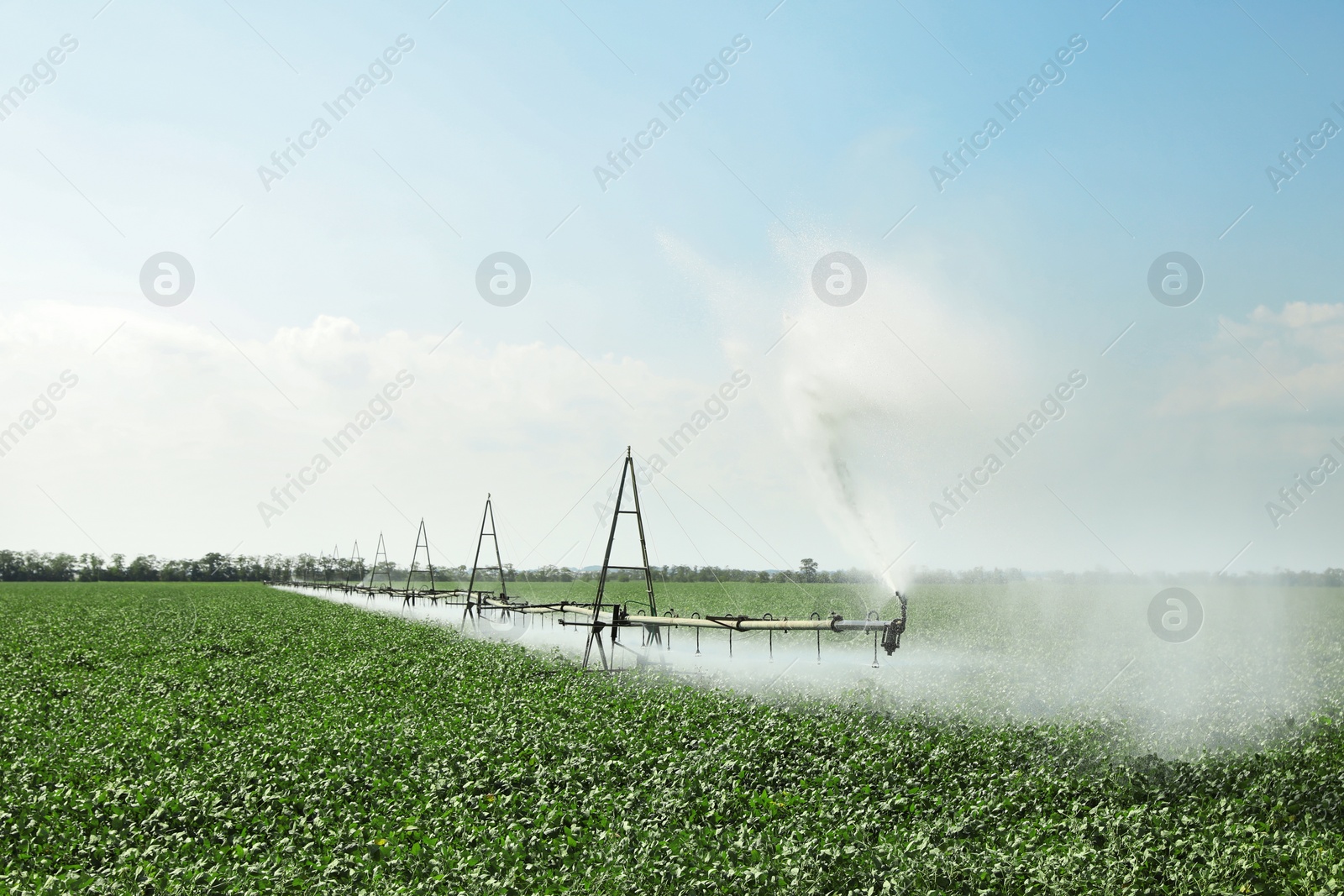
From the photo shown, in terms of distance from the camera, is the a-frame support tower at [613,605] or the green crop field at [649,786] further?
the a-frame support tower at [613,605]

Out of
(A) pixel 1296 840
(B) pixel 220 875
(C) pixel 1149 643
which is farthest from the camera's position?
(C) pixel 1149 643

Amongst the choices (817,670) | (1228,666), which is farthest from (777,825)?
(1228,666)

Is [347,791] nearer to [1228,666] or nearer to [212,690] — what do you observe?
[212,690]

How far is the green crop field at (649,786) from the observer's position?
825 cm

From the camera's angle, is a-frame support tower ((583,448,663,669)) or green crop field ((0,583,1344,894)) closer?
green crop field ((0,583,1344,894))

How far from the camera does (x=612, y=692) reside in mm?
17750

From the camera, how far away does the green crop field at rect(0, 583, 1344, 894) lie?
825 centimetres

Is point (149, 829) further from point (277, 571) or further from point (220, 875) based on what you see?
point (277, 571)

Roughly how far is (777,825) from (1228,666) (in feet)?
71.2

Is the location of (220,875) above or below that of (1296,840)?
below

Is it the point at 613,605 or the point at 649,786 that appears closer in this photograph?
the point at 649,786

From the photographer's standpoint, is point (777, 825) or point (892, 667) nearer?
point (777, 825)

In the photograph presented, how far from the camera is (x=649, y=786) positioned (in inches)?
433

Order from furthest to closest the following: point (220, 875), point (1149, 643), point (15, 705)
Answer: point (1149, 643) → point (15, 705) → point (220, 875)
